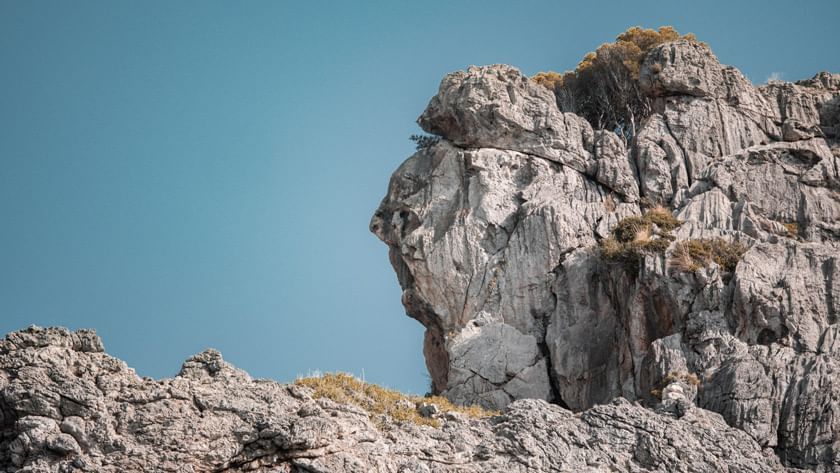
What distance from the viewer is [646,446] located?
33.8m

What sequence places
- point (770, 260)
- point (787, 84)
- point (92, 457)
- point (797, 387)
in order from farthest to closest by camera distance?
point (787, 84), point (770, 260), point (797, 387), point (92, 457)

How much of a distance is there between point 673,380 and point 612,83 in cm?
2079

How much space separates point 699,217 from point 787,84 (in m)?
10.6

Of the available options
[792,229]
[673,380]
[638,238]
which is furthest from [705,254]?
[673,380]

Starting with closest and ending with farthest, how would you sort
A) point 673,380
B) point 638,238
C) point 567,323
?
point 673,380, point 638,238, point 567,323

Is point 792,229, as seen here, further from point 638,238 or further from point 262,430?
point 262,430

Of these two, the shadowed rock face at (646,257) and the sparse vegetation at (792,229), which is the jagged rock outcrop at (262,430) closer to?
the shadowed rock face at (646,257)

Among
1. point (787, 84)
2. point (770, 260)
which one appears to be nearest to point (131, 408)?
point (770, 260)

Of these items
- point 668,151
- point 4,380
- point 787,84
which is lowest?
point 4,380

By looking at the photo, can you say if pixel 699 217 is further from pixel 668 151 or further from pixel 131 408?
pixel 131 408

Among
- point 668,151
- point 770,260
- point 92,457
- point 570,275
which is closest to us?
point 92,457

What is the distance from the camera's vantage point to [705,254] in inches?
1626

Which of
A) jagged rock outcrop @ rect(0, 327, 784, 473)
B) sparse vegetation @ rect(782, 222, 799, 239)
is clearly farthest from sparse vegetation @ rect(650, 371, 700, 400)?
sparse vegetation @ rect(782, 222, 799, 239)

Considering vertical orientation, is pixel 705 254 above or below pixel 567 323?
above
